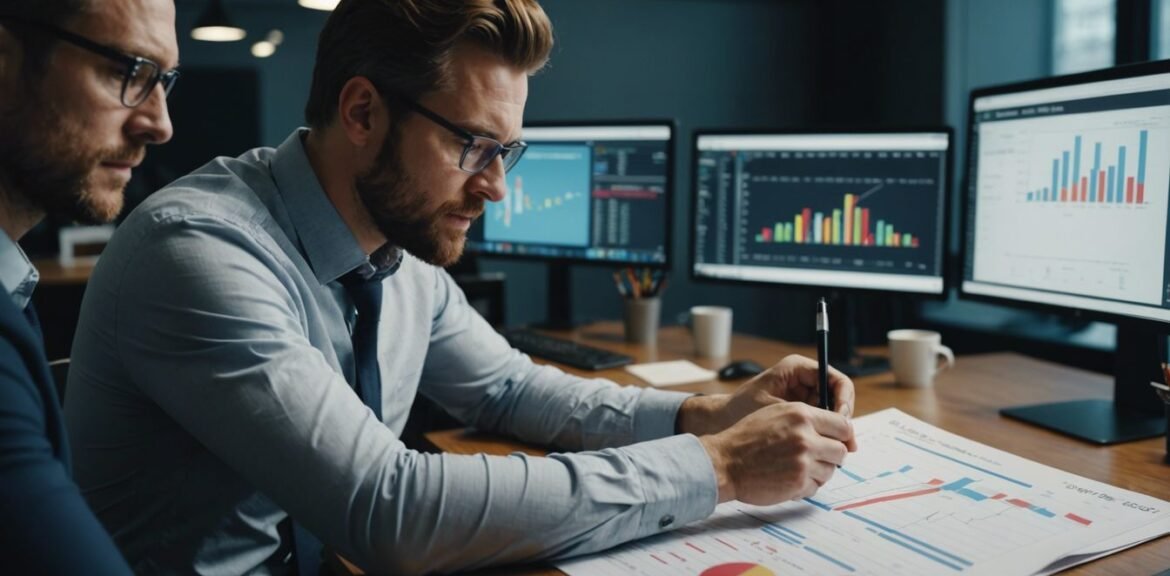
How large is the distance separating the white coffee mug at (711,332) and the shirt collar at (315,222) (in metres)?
0.99

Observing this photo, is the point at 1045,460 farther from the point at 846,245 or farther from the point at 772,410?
the point at 846,245

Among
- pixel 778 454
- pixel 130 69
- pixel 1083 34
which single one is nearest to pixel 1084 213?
pixel 778 454

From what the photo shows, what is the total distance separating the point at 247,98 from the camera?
4395mm

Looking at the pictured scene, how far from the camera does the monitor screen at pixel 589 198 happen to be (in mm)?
2258

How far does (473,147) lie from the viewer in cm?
119

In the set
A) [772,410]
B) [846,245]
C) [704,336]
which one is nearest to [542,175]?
[704,336]

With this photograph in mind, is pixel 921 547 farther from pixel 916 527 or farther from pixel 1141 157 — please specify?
pixel 1141 157

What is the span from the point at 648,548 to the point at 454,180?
51 cm

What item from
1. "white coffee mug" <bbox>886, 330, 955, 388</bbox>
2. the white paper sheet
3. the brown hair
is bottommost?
the white paper sheet

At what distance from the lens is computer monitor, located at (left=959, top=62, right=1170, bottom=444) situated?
1.35 meters

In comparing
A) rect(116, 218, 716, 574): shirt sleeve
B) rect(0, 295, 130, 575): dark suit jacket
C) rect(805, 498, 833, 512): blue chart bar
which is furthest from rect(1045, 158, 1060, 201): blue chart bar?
rect(0, 295, 130, 575): dark suit jacket

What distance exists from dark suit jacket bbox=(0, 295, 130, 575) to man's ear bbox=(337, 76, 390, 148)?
1.65 ft

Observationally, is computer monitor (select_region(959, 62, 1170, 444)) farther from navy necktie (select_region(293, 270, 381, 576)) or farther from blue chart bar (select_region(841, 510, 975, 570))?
navy necktie (select_region(293, 270, 381, 576))

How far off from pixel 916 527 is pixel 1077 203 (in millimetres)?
710
